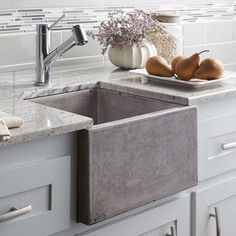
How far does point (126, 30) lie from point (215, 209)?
765 mm

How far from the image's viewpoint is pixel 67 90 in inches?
80.3

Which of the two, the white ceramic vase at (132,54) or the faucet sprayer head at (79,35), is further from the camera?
the white ceramic vase at (132,54)

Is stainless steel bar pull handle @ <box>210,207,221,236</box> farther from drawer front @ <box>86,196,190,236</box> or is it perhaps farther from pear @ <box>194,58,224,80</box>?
pear @ <box>194,58,224,80</box>

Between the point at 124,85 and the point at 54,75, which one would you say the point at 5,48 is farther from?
the point at 124,85

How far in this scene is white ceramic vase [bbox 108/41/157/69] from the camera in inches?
91.9

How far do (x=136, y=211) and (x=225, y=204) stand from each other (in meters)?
0.48

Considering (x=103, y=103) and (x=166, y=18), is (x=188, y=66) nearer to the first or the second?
(x=103, y=103)

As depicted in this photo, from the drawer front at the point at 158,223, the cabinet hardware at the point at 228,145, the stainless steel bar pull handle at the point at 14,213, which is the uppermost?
the cabinet hardware at the point at 228,145

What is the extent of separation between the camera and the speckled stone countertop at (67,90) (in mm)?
1509

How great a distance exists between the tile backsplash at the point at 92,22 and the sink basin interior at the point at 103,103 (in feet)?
1.06

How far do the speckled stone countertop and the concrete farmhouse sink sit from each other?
0.03m

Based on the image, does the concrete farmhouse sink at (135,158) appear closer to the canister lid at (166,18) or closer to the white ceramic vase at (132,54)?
the white ceramic vase at (132,54)

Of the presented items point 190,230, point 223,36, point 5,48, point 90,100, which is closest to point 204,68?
point 90,100

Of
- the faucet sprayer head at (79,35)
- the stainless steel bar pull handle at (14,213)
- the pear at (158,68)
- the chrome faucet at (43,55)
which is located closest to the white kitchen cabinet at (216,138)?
the pear at (158,68)
